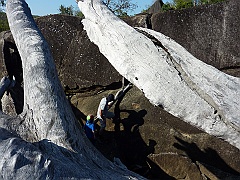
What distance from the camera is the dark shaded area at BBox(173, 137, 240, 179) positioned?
312 centimetres

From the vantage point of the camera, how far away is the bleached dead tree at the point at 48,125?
93 cm

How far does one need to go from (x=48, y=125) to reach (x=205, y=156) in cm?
224

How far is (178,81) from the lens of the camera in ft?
→ 3.55

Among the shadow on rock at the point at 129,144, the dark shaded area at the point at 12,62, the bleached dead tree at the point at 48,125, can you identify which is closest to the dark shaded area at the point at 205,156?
the shadow on rock at the point at 129,144

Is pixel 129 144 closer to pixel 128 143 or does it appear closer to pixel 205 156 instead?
pixel 128 143

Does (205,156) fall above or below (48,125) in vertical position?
below

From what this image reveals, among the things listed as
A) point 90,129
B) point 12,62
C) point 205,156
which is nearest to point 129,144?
point 90,129

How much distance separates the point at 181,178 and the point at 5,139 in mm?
2334

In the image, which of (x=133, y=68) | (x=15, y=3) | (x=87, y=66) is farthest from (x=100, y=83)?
(x=133, y=68)

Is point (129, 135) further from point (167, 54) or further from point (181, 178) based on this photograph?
point (167, 54)

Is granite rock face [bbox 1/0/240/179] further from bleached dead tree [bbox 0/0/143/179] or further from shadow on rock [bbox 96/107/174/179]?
bleached dead tree [bbox 0/0/143/179]

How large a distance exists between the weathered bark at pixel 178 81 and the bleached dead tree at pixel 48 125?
0.24 m

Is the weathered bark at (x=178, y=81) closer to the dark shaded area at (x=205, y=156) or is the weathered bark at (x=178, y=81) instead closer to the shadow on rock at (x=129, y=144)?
the dark shaded area at (x=205, y=156)

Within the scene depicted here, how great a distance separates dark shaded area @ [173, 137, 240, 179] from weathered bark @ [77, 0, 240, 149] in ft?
6.85
